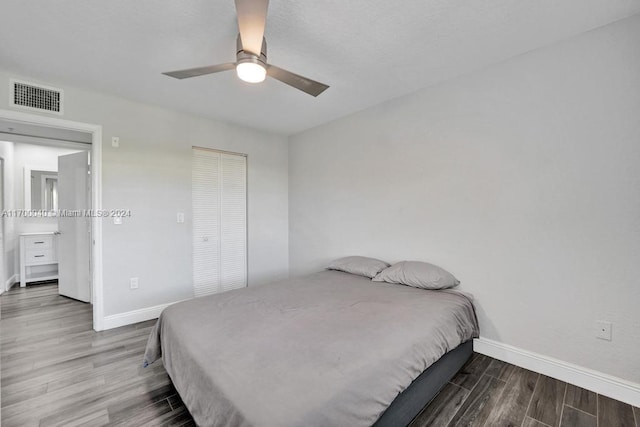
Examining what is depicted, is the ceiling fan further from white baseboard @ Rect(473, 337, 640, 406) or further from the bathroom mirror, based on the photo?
the bathroom mirror

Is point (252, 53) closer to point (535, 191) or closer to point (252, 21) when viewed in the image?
point (252, 21)

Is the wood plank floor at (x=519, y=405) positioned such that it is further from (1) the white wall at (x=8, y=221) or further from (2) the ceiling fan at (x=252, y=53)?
(1) the white wall at (x=8, y=221)

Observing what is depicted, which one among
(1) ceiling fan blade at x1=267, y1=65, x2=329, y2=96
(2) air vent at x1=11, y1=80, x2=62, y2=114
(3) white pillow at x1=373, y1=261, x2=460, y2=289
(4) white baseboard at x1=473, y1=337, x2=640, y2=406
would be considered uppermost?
(2) air vent at x1=11, y1=80, x2=62, y2=114

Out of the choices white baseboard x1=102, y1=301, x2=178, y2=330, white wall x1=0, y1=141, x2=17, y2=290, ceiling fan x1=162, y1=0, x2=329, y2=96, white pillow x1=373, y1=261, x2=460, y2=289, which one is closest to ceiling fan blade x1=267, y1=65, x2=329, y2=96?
ceiling fan x1=162, y1=0, x2=329, y2=96

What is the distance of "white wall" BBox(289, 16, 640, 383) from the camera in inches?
68.4

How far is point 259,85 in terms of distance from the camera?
2.58 m

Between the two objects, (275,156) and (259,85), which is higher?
(259,85)

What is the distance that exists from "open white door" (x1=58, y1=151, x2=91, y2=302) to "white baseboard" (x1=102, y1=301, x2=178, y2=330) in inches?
44.4

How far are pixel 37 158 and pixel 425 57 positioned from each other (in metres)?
6.18

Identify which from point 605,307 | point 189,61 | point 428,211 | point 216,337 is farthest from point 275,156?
point 605,307

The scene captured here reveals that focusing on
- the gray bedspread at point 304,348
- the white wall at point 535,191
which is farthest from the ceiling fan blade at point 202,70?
the white wall at point 535,191

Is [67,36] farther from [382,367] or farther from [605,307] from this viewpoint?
[605,307]

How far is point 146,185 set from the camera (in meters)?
3.07

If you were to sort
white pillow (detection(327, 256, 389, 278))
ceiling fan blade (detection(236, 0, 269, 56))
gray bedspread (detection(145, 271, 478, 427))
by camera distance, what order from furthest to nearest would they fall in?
1. white pillow (detection(327, 256, 389, 278))
2. ceiling fan blade (detection(236, 0, 269, 56))
3. gray bedspread (detection(145, 271, 478, 427))
